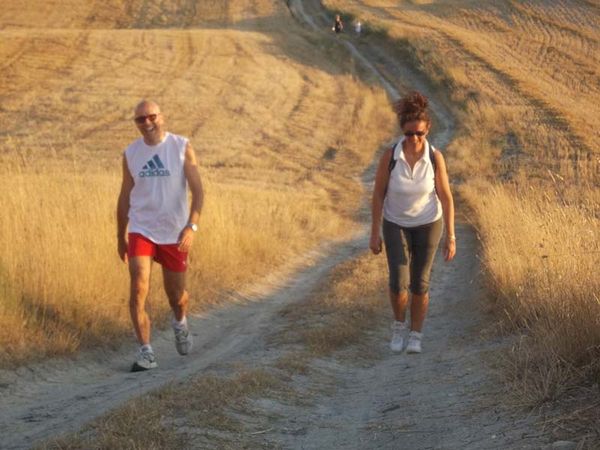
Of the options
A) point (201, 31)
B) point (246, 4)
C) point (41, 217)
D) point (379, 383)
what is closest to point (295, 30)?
point (201, 31)

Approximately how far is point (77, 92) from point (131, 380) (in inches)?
864

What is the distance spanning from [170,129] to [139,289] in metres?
17.3

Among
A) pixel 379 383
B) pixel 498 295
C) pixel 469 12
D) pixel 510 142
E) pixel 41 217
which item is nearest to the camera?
pixel 379 383

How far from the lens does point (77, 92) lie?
28.3 metres

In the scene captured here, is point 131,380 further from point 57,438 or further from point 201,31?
point 201,31

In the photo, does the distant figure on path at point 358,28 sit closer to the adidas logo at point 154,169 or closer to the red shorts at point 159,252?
the red shorts at point 159,252

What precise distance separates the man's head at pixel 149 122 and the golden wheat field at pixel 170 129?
6.06ft

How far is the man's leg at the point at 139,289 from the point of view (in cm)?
749

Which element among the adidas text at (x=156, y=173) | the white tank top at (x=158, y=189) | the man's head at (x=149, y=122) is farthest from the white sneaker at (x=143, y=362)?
the man's head at (x=149, y=122)

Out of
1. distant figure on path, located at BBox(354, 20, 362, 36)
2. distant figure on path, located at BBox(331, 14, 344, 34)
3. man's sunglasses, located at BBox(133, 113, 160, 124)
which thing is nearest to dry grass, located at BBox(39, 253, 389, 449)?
man's sunglasses, located at BBox(133, 113, 160, 124)

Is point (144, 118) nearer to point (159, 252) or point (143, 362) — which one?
point (159, 252)

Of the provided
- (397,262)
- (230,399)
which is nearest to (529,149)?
(397,262)

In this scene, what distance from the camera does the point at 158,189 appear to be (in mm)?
7445

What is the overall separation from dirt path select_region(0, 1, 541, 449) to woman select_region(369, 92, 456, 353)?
74cm
